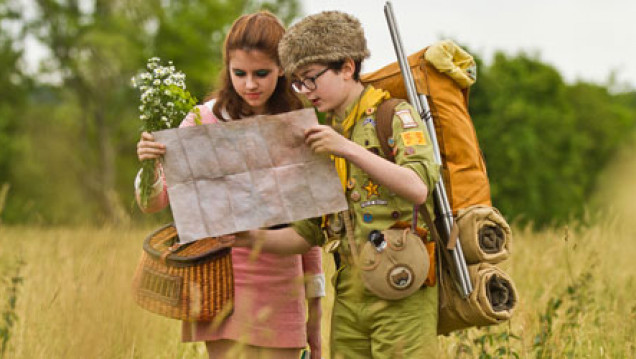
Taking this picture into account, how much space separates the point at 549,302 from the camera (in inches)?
198

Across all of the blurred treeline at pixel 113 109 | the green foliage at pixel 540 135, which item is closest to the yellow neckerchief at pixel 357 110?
the green foliage at pixel 540 135

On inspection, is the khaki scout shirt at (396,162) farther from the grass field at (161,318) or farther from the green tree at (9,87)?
the green tree at (9,87)

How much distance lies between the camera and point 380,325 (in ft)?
9.85

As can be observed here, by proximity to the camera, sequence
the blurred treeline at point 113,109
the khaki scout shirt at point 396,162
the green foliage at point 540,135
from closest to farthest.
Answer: the khaki scout shirt at point 396,162
the green foliage at point 540,135
the blurred treeline at point 113,109

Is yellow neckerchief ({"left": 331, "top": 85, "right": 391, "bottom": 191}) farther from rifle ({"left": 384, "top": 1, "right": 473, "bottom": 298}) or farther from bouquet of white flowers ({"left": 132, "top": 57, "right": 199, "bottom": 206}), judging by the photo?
bouquet of white flowers ({"left": 132, "top": 57, "right": 199, "bottom": 206})

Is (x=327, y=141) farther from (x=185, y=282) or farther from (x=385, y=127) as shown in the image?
(x=185, y=282)

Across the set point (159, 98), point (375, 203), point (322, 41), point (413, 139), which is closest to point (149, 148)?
point (159, 98)

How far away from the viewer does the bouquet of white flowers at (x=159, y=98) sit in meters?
2.95

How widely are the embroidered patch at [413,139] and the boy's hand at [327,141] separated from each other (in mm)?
237

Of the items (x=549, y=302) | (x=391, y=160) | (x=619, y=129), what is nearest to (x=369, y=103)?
(x=391, y=160)

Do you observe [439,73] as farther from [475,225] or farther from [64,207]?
[64,207]

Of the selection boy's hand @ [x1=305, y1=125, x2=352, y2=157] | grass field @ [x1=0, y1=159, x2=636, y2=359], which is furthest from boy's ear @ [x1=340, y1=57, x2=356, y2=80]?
grass field @ [x1=0, y1=159, x2=636, y2=359]

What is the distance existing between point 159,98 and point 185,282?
75cm

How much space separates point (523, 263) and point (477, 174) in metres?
3.79
